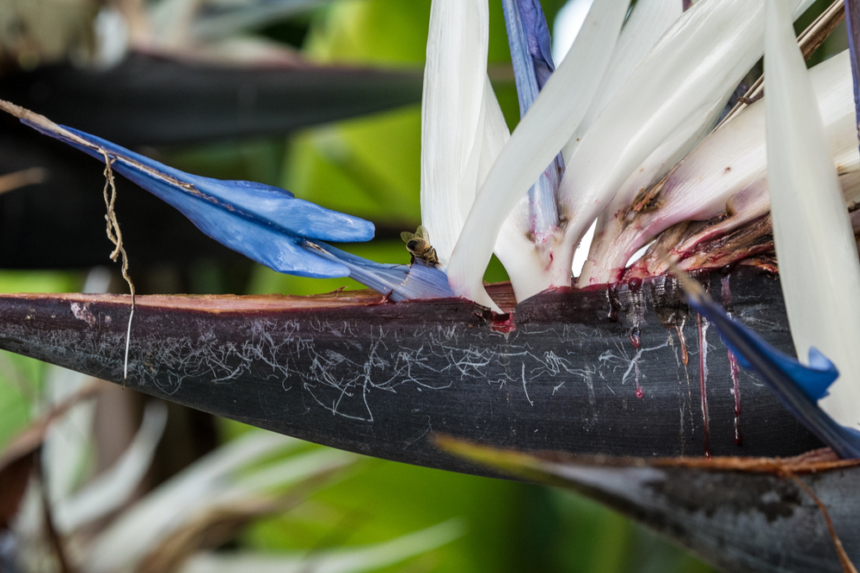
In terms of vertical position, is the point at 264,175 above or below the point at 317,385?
above

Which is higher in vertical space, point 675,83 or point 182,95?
point 182,95

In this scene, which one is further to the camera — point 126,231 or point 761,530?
point 126,231

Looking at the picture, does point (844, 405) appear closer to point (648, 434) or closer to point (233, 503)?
point (648, 434)

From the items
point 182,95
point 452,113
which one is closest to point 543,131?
point 452,113

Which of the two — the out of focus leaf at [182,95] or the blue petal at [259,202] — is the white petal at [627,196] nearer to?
the blue petal at [259,202]

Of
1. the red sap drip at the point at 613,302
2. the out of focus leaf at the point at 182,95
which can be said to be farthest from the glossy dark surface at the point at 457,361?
the out of focus leaf at the point at 182,95

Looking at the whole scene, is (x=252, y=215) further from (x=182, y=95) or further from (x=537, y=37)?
(x=182, y=95)

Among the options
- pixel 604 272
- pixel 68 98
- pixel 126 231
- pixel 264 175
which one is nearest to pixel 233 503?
pixel 126 231
